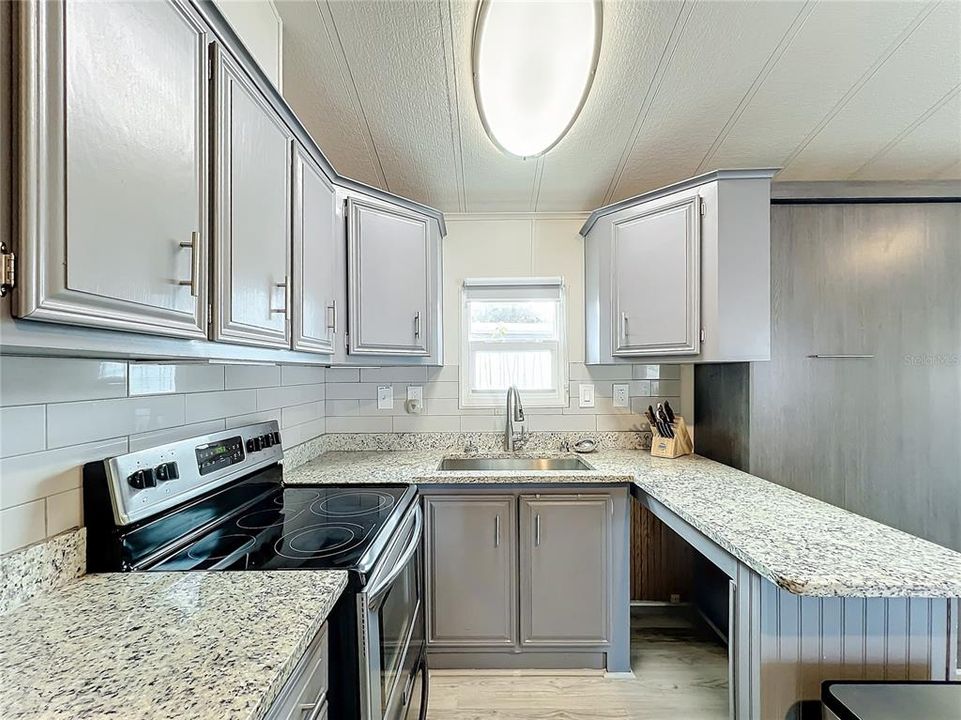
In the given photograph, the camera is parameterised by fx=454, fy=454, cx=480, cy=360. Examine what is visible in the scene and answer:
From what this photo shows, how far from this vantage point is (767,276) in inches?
74.8

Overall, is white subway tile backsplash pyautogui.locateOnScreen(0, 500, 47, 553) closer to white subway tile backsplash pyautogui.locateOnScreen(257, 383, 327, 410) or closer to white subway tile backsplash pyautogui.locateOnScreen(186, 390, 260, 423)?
white subway tile backsplash pyautogui.locateOnScreen(186, 390, 260, 423)

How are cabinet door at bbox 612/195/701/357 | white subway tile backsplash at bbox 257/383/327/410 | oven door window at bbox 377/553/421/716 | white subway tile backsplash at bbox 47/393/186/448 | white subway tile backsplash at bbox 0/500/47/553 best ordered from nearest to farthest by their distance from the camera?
white subway tile backsplash at bbox 0/500/47/553, white subway tile backsplash at bbox 47/393/186/448, oven door window at bbox 377/553/421/716, white subway tile backsplash at bbox 257/383/327/410, cabinet door at bbox 612/195/701/357

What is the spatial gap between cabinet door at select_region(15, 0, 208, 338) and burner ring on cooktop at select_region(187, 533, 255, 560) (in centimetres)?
61

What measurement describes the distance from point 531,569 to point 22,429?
1.79m

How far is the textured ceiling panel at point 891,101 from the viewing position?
1.40 meters

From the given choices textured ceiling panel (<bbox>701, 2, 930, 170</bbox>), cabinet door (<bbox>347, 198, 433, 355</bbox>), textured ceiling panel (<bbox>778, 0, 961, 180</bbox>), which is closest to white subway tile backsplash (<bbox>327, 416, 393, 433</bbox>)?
cabinet door (<bbox>347, 198, 433, 355</bbox>)

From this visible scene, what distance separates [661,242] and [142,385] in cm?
203

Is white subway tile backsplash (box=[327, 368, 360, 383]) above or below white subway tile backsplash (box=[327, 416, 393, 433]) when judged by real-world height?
above

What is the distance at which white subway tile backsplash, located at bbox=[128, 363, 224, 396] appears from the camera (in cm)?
120

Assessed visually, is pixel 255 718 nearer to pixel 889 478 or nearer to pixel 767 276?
pixel 767 276

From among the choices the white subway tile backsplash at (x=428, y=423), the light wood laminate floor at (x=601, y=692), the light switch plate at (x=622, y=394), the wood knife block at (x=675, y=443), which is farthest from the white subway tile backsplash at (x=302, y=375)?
the wood knife block at (x=675, y=443)

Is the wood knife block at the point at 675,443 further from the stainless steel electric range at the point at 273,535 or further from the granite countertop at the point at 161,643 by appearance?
the granite countertop at the point at 161,643

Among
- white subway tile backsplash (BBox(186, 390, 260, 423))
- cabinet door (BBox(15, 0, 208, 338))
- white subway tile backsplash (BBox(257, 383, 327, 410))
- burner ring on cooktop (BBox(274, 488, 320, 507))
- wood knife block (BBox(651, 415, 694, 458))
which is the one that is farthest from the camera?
wood knife block (BBox(651, 415, 694, 458))

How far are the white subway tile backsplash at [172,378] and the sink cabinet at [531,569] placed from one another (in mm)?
1003
